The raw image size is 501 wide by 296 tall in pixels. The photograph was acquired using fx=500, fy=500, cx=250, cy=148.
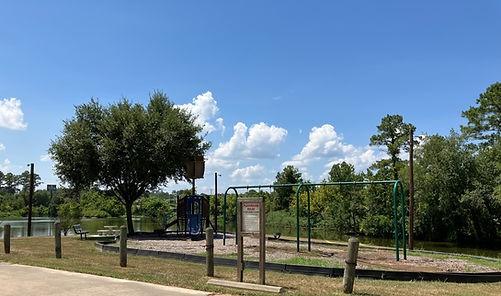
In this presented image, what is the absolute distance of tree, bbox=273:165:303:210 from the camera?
70500mm

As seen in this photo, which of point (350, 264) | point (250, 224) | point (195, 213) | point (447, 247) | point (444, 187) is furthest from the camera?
point (444, 187)

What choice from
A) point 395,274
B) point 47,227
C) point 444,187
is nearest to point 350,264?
point 395,274

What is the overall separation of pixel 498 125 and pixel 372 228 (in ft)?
48.4

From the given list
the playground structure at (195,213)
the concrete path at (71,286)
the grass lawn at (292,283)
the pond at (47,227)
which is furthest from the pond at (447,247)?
the concrete path at (71,286)

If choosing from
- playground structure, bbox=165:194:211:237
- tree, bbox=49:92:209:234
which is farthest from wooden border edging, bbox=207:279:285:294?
tree, bbox=49:92:209:234

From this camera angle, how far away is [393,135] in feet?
177

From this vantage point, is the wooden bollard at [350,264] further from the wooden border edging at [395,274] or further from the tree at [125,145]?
the tree at [125,145]

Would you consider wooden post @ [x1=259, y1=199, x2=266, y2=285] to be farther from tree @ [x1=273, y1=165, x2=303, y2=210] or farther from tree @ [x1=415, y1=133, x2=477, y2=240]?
tree @ [x1=273, y1=165, x2=303, y2=210]

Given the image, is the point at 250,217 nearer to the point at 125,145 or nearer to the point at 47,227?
the point at 125,145

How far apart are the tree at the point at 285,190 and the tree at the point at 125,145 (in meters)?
41.3

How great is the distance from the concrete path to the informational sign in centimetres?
195

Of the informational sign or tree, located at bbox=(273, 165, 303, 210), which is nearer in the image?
the informational sign

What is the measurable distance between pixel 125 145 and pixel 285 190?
4696 cm

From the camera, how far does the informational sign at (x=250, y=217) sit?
388 inches
